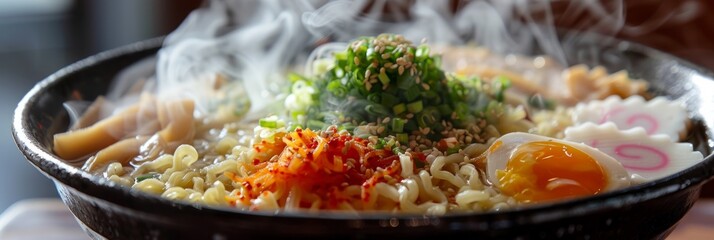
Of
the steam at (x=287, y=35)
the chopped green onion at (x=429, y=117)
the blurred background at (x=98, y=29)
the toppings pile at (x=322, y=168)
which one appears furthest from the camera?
the blurred background at (x=98, y=29)

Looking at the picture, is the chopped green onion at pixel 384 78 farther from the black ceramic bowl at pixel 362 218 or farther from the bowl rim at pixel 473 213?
the black ceramic bowl at pixel 362 218

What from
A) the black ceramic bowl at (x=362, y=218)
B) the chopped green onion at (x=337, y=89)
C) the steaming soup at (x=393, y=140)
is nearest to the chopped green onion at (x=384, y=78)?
the steaming soup at (x=393, y=140)

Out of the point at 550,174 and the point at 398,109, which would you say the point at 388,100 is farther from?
the point at 550,174

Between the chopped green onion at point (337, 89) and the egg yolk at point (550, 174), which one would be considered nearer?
the egg yolk at point (550, 174)

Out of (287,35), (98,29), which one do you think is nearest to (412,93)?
(287,35)

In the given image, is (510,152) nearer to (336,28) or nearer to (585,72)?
(585,72)

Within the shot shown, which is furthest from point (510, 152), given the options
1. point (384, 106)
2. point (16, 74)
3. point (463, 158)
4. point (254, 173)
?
point (16, 74)

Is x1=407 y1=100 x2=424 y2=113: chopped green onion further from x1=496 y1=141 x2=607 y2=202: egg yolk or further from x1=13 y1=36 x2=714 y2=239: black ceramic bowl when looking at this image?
x1=13 y1=36 x2=714 y2=239: black ceramic bowl
